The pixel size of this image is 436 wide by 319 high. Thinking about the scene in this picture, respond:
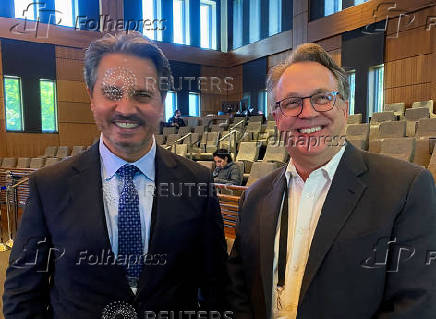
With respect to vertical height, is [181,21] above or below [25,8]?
above

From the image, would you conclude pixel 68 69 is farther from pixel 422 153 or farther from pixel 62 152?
pixel 422 153

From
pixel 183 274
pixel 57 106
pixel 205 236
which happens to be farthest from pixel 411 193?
pixel 57 106

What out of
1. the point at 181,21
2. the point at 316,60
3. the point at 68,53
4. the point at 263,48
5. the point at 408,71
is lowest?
the point at 316,60

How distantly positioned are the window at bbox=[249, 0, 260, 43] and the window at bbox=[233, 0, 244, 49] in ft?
1.90

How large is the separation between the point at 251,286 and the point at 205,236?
10.3 inches

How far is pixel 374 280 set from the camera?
0.95m

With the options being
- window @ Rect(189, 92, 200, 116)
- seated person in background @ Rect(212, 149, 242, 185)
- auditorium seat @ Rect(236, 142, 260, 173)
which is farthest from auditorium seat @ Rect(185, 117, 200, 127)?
seated person in background @ Rect(212, 149, 242, 185)

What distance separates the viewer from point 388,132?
518 centimetres

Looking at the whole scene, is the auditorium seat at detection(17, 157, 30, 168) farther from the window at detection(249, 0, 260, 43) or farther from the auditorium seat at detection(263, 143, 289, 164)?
the window at detection(249, 0, 260, 43)

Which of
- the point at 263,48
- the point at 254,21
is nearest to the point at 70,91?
the point at 263,48

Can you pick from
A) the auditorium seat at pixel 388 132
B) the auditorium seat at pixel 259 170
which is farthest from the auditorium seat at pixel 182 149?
the auditorium seat at pixel 388 132

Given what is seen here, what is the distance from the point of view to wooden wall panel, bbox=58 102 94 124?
1012 cm

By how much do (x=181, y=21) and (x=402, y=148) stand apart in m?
10.8

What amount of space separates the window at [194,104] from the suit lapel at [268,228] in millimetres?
12102
